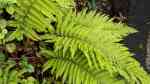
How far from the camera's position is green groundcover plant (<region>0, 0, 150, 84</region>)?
312 cm

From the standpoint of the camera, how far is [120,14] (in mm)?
5133

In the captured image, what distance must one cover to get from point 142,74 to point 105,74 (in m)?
0.32

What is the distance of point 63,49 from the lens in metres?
3.21

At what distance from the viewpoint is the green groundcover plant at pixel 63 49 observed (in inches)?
123

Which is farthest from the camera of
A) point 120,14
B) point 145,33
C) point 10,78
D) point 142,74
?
point 120,14

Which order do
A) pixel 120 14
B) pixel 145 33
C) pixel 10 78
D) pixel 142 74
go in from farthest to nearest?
pixel 120 14 < pixel 145 33 < pixel 142 74 < pixel 10 78

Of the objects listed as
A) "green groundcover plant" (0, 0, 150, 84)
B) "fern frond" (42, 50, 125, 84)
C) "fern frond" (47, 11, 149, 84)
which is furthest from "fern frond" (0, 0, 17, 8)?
"fern frond" (42, 50, 125, 84)

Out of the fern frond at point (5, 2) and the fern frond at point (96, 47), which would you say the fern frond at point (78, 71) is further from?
the fern frond at point (5, 2)

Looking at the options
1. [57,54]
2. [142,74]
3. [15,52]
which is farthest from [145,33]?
[15,52]

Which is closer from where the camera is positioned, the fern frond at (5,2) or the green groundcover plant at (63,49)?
the fern frond at (5,2)

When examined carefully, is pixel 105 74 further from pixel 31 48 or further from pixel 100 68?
pixel 31 48

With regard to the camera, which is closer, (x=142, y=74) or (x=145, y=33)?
(x=142, y=74)

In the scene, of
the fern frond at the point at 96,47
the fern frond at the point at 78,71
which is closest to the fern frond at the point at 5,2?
the fern frond at the point at 96,47

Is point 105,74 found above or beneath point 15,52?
beneath
